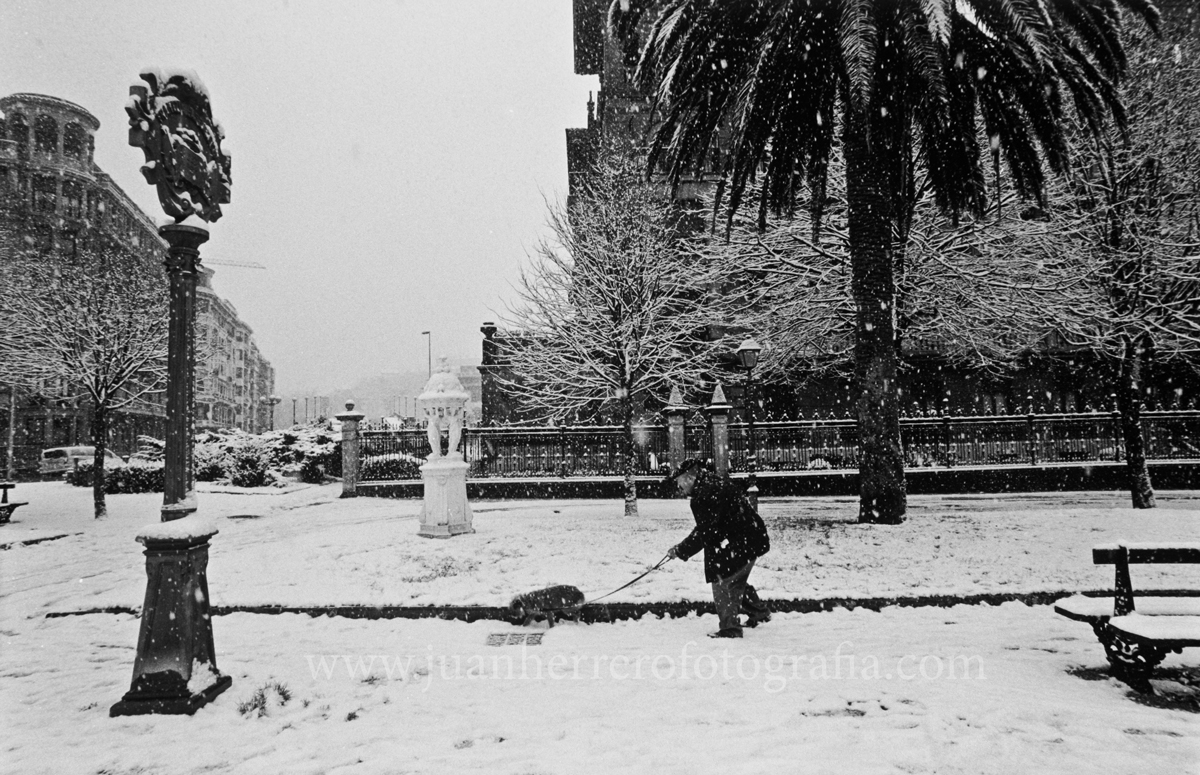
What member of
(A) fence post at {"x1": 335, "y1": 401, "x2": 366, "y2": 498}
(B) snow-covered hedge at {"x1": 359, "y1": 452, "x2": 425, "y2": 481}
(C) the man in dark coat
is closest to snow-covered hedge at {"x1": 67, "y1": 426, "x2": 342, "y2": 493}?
(B) snow-covered hedge at {"x1": 359, "y1": 452, "x2": 425, "y2": 481}

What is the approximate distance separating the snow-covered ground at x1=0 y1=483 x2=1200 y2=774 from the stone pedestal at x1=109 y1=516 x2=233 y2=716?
15 cm

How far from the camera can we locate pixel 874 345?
1056 centimetres

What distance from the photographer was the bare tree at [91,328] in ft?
50.6

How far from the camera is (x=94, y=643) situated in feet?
19.9

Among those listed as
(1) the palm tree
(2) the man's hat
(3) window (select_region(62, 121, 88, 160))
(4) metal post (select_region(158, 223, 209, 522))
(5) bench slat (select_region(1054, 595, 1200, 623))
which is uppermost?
(3) window (select_region(62, 121, 88, 160))

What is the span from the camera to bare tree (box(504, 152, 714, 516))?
54.3 feet

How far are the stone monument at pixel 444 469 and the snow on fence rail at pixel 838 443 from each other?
6.92 meters

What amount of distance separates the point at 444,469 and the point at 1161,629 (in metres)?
9.77

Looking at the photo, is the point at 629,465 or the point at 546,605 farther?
the point at 629,465

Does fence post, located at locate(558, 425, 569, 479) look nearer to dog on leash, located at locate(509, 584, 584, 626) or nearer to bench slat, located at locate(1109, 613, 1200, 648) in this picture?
dog on leash, located at locate(509, 584, 584, 626)

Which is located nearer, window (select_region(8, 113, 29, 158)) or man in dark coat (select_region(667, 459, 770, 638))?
man in dark coat (select_region(667, 459, 770, 638))

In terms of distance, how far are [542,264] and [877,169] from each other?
11.0m

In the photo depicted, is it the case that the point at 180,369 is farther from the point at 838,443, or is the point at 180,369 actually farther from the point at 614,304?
the point at 838,443

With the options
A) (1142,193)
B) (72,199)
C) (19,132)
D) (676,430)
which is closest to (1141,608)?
(1142,193)
